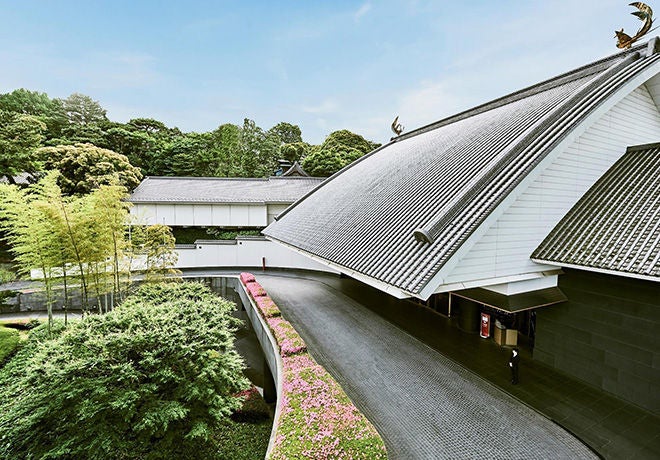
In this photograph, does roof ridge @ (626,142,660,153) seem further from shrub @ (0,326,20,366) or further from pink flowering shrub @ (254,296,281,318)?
shrub @ (0,326,20,366)

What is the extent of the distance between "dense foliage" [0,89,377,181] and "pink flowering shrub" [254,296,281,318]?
15.3 m

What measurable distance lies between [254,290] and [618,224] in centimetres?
1147

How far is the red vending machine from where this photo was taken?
348 inches

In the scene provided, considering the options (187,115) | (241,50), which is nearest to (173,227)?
(241,50)

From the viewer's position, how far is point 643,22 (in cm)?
721

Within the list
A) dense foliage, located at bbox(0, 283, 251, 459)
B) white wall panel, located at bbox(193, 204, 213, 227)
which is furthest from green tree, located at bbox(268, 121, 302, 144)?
dense foliage, located at bbox(0, 283, 251, 459)

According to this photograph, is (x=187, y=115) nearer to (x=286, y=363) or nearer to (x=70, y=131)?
(x=70, y=131)

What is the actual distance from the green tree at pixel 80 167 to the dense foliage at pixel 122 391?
16.5 m

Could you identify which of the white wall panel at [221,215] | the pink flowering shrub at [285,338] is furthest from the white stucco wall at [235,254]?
the pink flowering shrub at [285,338]

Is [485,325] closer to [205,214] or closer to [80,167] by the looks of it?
[205,214]

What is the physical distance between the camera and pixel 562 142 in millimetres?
5715

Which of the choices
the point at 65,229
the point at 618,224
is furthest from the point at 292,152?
the point at 618,224

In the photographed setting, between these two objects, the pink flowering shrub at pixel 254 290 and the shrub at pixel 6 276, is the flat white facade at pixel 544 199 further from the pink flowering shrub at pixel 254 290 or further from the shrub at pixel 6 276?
the shrub at pixel 6 276

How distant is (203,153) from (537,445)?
36870 millimetres
